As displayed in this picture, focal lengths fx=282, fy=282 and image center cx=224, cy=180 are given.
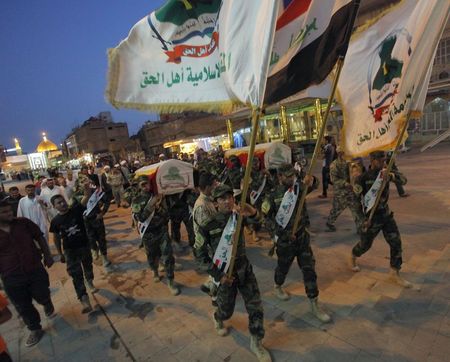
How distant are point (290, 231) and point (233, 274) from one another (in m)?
0.96

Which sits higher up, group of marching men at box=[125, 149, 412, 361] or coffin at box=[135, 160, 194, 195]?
coffin at box=[135, 160, 194, 195]

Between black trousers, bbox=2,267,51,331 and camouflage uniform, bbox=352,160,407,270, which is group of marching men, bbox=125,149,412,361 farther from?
black trousers, bbox=2,267,51,331

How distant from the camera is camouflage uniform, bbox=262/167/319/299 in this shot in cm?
367

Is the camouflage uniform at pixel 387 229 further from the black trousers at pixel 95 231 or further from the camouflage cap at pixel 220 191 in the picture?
the black trousers at pixel 95 231

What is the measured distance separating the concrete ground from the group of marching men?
240mm

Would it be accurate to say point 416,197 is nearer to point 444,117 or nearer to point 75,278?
point 75,278

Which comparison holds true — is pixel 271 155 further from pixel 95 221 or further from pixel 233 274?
pixel 233 274

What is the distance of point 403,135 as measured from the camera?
11.7 feet

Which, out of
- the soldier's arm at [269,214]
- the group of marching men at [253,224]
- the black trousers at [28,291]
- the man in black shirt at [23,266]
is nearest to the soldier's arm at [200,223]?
the group of marching men at [253,224]

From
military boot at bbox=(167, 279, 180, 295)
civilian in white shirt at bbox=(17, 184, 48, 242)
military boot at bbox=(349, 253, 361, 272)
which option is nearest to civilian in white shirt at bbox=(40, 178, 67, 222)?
civilian in white shirt at bbox=(17, 184, 48, 242)

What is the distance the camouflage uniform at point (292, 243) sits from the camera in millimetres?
3668

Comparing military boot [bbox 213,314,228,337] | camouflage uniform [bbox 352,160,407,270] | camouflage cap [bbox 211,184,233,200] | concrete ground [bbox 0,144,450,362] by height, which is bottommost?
concrete ground [bbox 0,144,450,362]

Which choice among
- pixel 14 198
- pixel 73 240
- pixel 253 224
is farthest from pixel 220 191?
pixel 14 198

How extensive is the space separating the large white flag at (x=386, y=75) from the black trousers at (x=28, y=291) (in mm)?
4898
